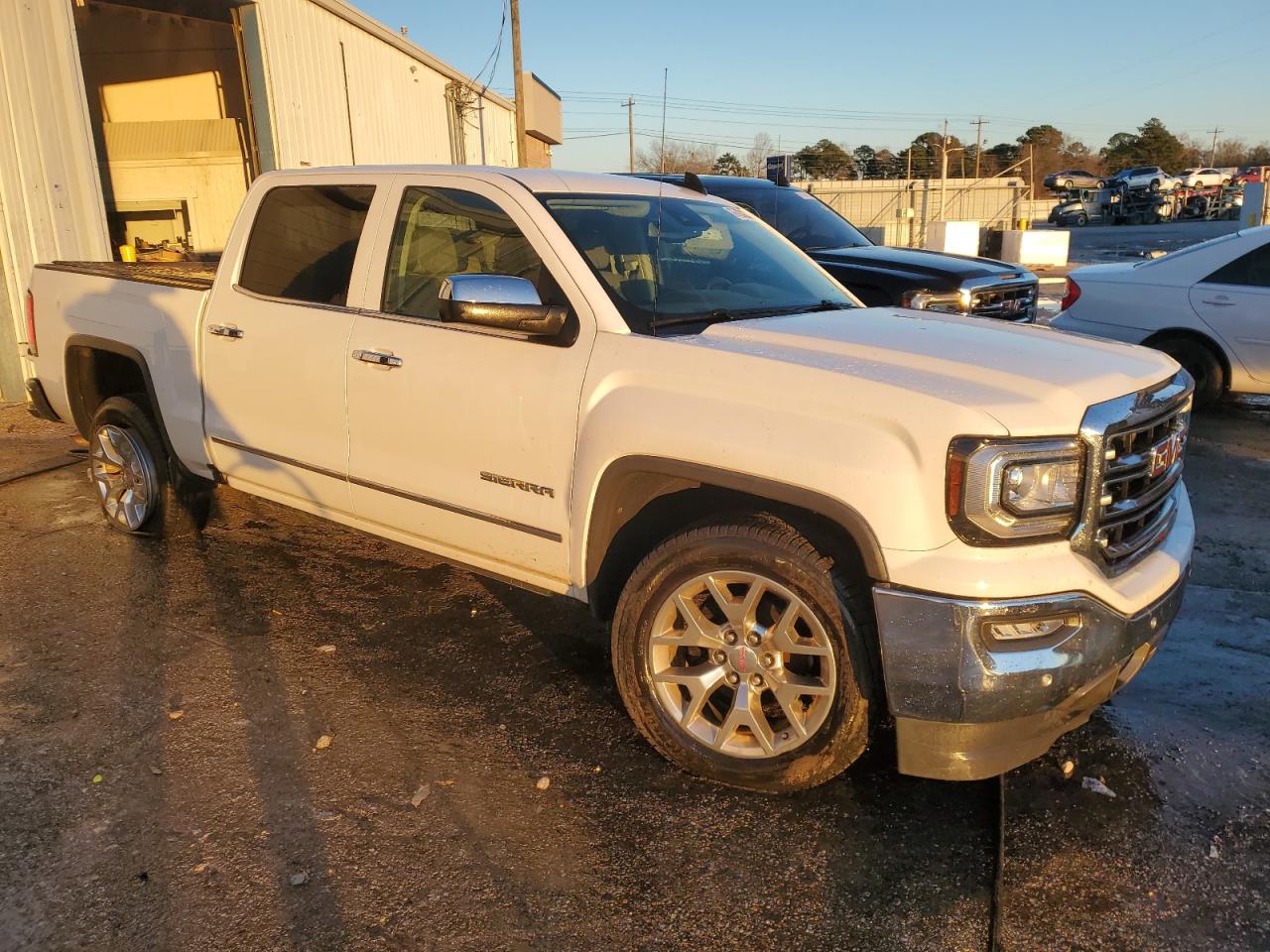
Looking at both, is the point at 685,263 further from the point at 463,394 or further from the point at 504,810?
the point at 504,810

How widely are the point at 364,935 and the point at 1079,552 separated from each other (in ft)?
7.09

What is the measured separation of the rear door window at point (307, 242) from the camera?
4293 mm

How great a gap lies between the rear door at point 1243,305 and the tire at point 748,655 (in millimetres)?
6704

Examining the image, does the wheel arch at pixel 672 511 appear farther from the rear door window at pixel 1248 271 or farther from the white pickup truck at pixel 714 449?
the rear door window at pixel 1248 271

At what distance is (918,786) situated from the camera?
324 centimetres

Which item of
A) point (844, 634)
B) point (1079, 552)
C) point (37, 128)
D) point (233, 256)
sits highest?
point (37, 128)

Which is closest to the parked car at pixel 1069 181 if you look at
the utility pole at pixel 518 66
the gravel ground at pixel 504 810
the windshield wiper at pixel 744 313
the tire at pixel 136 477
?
the utility pole at pixel 518 66

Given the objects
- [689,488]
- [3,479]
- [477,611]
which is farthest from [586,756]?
[3,479]

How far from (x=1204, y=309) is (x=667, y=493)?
6.76 meters

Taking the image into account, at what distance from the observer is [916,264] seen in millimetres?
8070

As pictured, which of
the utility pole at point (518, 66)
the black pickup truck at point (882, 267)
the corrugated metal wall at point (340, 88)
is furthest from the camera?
the utility pole at point (518, 66)

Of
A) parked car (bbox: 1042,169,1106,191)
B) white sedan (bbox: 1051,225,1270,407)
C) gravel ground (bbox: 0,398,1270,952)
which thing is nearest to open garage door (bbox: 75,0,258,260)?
white sedan (bbox: 1051,225,1270,407)

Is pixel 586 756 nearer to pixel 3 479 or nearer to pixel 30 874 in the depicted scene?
pixel 30 874

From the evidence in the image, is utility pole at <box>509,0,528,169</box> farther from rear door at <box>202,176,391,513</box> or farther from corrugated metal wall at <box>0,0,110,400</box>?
rear door at <box>202,176,391,513</box>
